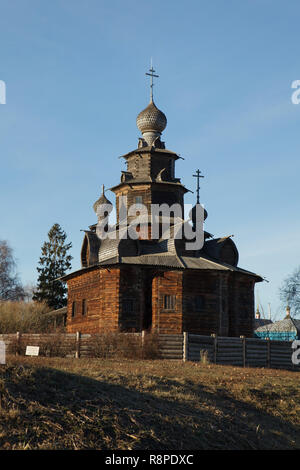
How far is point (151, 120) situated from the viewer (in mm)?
42625

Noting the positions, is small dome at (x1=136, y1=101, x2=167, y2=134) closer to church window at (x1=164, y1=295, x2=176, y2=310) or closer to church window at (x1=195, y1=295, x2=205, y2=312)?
church window at (x1=195, y1=295, x2=205, y2=312)

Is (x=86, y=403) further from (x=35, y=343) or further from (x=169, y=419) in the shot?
(x=35, y=343)

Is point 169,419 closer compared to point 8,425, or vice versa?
point 8,425

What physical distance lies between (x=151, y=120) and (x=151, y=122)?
0.15 metres

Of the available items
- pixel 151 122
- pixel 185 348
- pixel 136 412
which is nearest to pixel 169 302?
pixel 185 348

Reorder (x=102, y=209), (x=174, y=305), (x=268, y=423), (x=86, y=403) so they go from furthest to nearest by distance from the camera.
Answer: (x=102, y=209) → (x=174, y=305) → (x=268, y=423) → (x=86, y=403)

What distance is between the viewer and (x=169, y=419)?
43.2ft

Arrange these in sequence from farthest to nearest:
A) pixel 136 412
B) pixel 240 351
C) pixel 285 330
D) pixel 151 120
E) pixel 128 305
→ pixel 285 330
pixel 151 120
pixel 128 305
pixel 240 351
pixel 136 412

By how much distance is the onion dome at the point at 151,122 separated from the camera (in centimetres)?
4269

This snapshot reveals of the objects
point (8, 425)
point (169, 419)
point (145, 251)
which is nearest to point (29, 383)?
point (8, 425)

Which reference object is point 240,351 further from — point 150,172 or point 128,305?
point 150,172
